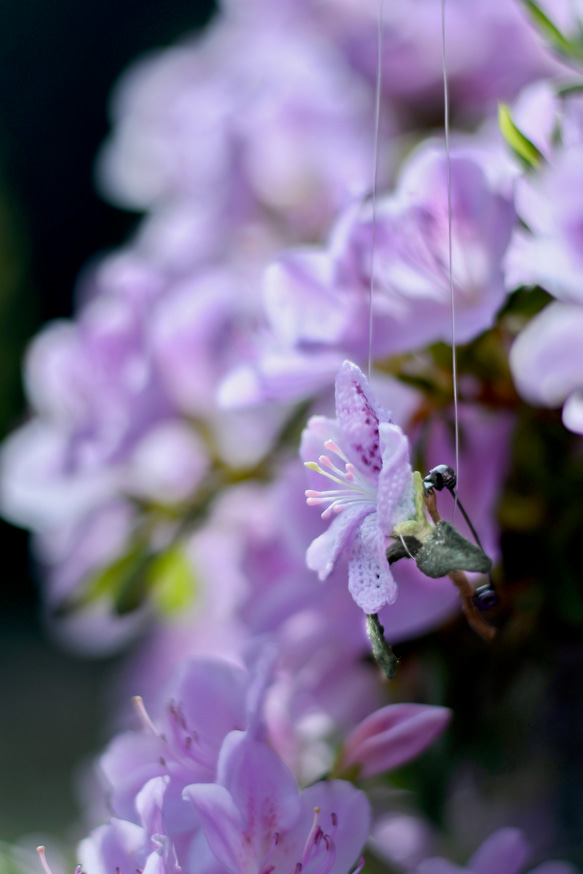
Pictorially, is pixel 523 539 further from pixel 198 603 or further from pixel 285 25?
pixel 285 25

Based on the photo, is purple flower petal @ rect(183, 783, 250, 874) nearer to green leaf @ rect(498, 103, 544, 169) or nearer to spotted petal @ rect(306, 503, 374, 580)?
A: spotted petal @ rect(306, 503, 374, 580)

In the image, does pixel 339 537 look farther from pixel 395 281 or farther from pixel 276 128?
pixel 276 128

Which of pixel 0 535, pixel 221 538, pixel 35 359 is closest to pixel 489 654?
pixel 221 538

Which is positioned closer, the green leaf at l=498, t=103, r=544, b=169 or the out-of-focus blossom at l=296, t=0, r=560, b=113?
the green leaf at l=498, t=103, r=544, b=169

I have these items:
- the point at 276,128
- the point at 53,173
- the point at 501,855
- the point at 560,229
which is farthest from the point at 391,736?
the point at 53,173

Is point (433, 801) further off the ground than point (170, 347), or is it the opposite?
point (170, 347)

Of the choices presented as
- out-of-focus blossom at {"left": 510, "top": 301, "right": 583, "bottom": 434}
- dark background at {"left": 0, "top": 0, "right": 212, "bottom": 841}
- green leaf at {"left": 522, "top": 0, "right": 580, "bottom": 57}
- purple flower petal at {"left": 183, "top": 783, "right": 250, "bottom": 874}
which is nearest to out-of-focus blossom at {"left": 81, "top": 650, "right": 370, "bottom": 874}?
purple flower petal at {"left": 183, "top": 783, "right": 250, "bottom": 874}
